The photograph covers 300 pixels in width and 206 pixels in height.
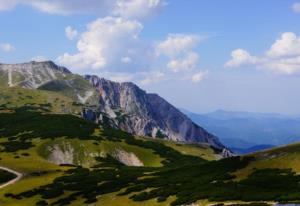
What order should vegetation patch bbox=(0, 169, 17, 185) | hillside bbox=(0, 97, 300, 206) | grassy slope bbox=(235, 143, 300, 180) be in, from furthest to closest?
vegetation patch bbox=(0, 169, 17, 185) < grassy slope bbox=(235, 143, 300, 180) < hillside bbox=(0, 97, 300, 206)

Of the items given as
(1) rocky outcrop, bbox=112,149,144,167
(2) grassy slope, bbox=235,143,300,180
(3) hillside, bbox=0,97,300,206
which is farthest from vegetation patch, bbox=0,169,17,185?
(2) grassy slope, bbox=235,143,300,180

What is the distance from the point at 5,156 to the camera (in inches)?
5763

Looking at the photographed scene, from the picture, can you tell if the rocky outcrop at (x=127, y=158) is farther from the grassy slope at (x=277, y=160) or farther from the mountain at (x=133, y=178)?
the grassy slope at (x=277, y=160)

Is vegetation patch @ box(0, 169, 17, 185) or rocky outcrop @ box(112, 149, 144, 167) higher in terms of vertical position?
rocky outcrop @ box(112, 149, 144, 167)

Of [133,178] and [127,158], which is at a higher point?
[127,158]

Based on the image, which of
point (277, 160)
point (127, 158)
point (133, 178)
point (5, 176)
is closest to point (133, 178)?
point (133, 178)

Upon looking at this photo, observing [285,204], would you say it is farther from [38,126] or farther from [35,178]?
[38,126]

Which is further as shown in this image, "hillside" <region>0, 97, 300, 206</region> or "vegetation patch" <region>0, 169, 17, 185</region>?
"vegetation patch" <region>0, 169, 17, 185</region>

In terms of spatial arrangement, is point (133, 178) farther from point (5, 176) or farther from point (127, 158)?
point (127, 158)

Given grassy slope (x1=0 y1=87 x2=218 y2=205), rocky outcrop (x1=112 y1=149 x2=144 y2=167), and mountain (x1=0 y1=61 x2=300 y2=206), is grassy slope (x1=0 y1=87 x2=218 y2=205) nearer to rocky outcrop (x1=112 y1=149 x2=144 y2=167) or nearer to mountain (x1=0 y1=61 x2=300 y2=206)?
mountain (x1=0 y1=61 x2=300 y2=206)

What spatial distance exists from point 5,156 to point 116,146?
3985 cm

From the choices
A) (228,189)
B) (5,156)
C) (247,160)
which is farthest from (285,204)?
(5,156)

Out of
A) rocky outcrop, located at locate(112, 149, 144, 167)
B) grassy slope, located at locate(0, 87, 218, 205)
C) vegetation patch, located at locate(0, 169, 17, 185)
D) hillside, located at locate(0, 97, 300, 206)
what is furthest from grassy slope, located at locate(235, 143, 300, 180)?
rocky outcrop, located at locate(112, 149, 144, 167)

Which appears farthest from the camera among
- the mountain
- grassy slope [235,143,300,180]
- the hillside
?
grassy slope [235,143,300,180]
